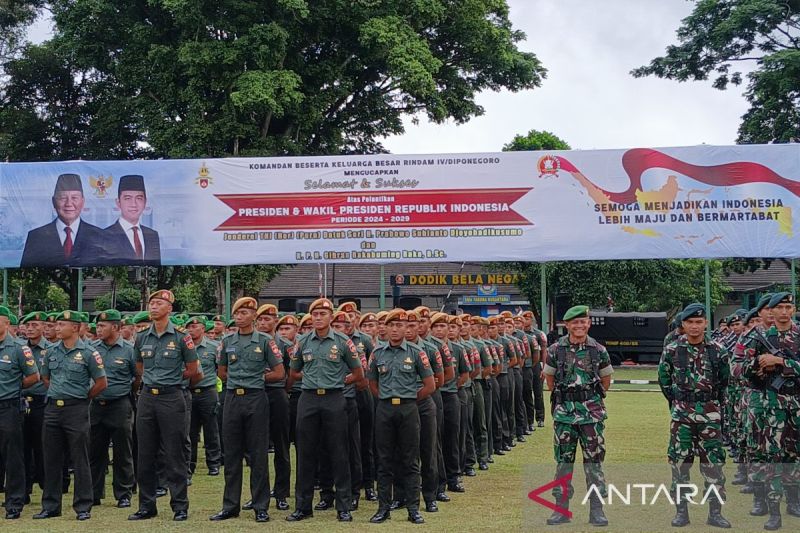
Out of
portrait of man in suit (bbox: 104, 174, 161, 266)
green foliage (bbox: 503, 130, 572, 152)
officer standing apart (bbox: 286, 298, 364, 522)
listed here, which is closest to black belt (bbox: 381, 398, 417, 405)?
officer standing apart (bbox: 286, 298, 364, 522)

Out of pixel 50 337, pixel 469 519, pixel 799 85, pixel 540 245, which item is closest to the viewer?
pixel 469 519

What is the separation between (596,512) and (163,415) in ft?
12.5

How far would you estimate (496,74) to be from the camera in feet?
90.2

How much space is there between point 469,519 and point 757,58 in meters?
22.6

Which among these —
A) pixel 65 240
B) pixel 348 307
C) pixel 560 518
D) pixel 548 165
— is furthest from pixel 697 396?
pixel 65 240

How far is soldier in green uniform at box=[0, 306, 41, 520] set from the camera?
875cm

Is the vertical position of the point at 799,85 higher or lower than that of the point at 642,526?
higher

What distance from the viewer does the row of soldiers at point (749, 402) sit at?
7.66m

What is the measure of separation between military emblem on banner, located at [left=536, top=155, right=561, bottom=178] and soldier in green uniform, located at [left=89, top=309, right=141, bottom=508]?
31.0ft

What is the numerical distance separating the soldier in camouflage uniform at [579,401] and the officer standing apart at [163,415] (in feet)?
10.7

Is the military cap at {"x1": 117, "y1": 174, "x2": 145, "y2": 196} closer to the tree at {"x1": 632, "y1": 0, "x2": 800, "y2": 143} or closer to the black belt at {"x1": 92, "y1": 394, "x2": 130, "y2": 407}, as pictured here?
the black belt at {"x1": 92, "y1": 394, "x2": 130, "y2": 407}

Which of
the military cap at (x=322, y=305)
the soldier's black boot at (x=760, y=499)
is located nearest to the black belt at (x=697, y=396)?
the soldier's black boot at (x=760, y=499)

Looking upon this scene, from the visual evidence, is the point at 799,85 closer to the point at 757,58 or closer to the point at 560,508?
the point at 757,58

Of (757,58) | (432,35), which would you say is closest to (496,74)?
(432,35)
